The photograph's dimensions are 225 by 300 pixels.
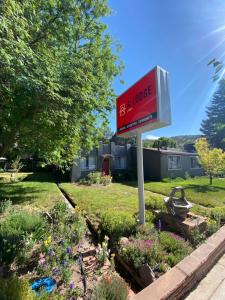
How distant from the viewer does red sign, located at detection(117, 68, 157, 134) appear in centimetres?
423

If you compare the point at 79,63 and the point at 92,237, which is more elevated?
the point at 79,63

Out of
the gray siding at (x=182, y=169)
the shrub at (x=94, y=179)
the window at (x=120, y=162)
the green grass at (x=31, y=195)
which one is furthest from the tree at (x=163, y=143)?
the green grass at (x=31, y=195)


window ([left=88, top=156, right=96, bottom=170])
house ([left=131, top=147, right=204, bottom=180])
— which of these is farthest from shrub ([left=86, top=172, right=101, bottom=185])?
house ([left=131, top=147, right=204, bottom=180])

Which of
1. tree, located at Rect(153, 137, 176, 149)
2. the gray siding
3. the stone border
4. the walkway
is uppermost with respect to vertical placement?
tree, located at Rect(153, 137, 176, 149)

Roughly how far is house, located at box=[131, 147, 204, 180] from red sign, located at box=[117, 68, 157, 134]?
1608 cm

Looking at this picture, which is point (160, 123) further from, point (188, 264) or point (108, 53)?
point (108, 53)

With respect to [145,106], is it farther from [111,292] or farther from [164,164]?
[164,164]

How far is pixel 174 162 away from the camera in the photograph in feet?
74.7

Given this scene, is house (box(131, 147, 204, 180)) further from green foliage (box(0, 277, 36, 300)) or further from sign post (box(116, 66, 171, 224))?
green foliage (box(0, 277, 36, 300))

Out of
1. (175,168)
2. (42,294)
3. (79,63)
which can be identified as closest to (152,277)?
(42,294)

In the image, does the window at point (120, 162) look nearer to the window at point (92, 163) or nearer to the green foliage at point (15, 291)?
the window at point (92, 163)

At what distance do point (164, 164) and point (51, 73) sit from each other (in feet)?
60.8

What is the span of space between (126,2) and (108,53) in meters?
2.75

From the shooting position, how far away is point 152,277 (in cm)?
293
